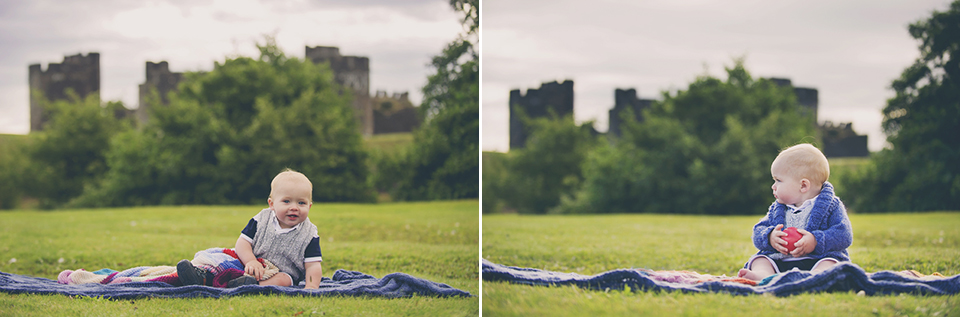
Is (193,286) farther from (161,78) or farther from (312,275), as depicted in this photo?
(161,78)

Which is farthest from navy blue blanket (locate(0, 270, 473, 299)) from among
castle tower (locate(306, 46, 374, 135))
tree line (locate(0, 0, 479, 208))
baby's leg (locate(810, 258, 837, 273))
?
castle tower (locate(306, 46, 374, 135))

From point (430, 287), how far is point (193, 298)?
4.19ft

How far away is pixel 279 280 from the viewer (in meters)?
3.72

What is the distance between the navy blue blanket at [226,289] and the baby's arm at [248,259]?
185 mm

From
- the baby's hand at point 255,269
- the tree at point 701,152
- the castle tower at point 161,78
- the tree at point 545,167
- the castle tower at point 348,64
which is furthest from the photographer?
the castle tower at point 161,78

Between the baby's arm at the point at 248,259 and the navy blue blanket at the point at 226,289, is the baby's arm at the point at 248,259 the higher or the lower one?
the higher one

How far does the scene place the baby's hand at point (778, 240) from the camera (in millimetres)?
3371

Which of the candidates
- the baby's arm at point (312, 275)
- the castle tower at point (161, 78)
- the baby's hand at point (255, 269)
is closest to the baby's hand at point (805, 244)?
the baby's arm at point (312, 275)

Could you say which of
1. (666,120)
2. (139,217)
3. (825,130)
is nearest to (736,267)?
(139,217)

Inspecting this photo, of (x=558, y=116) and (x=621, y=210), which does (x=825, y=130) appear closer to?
(x=558, y=116)

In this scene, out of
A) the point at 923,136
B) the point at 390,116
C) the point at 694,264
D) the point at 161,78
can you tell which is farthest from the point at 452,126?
the point at 390,116

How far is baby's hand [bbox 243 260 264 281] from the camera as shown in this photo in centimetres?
369

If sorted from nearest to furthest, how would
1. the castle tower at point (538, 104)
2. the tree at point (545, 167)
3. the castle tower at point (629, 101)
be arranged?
the tree at point (545, 167), the castle tower at point (629, 101), the castle tower at point (538, 104)

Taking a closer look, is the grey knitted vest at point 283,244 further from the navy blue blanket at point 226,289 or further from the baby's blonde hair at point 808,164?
the baby's blonde hair at point 808,164
